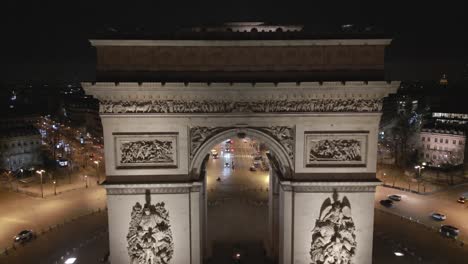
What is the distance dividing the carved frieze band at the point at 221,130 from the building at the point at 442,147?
32.4 meters

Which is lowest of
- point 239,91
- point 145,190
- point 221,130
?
point 145,190

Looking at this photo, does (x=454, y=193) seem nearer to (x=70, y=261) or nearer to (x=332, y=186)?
(x=332, y=186)

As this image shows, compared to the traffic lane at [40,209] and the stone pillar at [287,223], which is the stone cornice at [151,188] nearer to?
the stone pillar at [287,223]

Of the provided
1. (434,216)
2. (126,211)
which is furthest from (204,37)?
(434,216)

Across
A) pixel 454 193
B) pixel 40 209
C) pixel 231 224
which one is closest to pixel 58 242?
pixel 40 209

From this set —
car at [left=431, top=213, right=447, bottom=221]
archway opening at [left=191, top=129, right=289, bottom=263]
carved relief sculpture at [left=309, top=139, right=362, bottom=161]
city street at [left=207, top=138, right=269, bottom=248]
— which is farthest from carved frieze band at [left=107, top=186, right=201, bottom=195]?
car at [left=431, top=213, right=447, bottom=221]

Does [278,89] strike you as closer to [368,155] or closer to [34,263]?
[368,155]

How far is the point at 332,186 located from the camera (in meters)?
13.6

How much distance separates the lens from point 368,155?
44.7 ft

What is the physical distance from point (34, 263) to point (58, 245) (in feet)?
6.77

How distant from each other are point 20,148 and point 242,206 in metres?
30.5

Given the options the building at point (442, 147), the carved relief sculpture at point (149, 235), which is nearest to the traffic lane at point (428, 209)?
the building at point (442, 147)

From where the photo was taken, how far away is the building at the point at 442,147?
4134 centimetres

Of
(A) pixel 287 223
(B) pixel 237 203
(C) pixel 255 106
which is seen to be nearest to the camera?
(C) pixel 255 106
